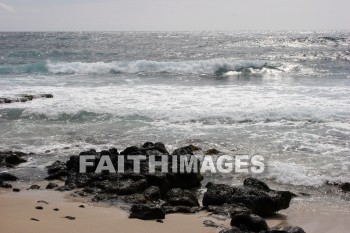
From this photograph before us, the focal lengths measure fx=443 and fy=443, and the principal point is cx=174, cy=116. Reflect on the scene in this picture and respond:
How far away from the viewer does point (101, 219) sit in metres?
6.78

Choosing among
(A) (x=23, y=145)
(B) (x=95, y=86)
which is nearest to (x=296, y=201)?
(A) (x=23, y=145)

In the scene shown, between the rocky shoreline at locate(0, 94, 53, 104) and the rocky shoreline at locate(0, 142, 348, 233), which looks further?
the rocky shoreline at locate(0, 94, 53, 104)

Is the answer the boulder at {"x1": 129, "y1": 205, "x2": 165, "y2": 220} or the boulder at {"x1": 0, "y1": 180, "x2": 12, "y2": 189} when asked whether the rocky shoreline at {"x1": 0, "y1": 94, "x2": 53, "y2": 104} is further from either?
the boulder at {"x1": 129, "y1": 205, "x2": 165, "y2": 220}

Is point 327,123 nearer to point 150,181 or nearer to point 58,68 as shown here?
point 150,181

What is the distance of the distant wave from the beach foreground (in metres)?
28.1

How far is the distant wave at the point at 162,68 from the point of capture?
3538 cm

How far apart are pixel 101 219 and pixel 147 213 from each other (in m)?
0.71

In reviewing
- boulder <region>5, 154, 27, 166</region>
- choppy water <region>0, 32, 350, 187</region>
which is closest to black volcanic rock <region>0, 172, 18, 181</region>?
boulder <region>5, 154, 27, 166</region>

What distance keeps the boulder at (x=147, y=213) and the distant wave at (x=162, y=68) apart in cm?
2858

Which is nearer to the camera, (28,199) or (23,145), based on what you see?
(28,199)

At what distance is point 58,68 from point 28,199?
29751 millimetres

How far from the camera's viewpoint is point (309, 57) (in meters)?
45.7

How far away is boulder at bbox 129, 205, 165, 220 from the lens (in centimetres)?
686

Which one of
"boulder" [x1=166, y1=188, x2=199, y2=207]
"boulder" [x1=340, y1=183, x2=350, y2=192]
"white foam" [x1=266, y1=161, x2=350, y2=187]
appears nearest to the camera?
"boulder" [x1=166, y1=188, x2=199, y2=207]
